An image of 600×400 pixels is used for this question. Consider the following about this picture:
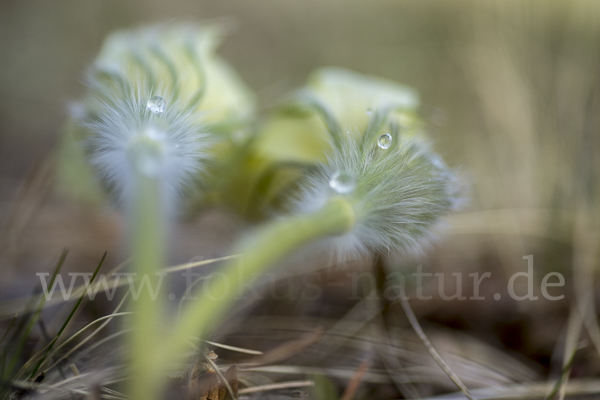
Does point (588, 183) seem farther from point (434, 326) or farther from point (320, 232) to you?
point (320, 232)

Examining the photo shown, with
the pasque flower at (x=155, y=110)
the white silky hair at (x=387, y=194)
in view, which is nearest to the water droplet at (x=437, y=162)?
the white silky hair at (x=387, y=194)

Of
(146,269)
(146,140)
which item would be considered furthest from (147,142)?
(146,269)

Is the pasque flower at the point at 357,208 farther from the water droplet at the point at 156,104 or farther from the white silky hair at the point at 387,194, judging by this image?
the water droplet at the point at 156,104

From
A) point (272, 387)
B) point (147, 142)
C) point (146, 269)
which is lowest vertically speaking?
point (272, 387)

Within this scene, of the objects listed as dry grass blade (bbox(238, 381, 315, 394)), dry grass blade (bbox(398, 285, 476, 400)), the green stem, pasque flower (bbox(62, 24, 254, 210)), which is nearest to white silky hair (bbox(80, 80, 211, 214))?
pasque flower (bbox(62, 24, 254, 210))

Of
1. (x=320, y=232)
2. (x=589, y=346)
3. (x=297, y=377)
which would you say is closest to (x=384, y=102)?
(x=320, y=232)

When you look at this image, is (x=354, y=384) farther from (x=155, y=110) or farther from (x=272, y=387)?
(x=155, y=110)
